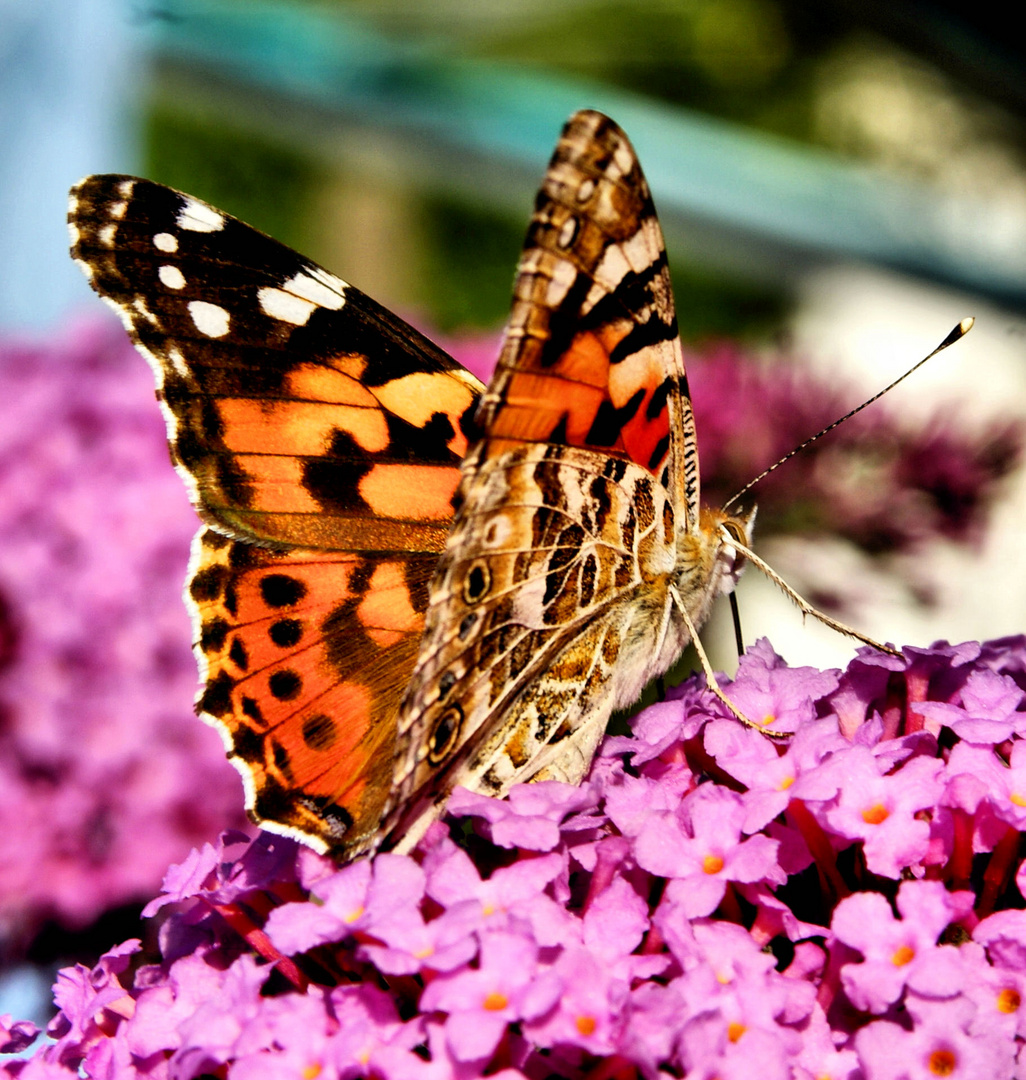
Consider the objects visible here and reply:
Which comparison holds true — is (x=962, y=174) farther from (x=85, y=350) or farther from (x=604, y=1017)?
(x=604, y=1017)

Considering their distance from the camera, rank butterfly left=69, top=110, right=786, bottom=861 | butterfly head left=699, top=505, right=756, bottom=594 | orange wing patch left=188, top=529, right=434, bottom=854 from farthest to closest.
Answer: butterfly head left=699, top=505, right=756, bottom=594
orange wing patch left=188, top=529, right=434, bottom=854
butterfly left=69, top=110, right=786, bottom=861

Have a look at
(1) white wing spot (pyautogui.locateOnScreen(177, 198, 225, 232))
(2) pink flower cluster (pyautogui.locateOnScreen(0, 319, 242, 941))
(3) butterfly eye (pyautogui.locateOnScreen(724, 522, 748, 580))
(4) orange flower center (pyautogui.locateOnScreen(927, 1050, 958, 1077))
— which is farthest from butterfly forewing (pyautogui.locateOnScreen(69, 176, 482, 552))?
(2) pink flower cluster (pyautogui.locateOnScreen(0, 319, 242, 941))

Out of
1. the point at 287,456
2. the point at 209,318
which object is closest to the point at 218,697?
the point at 287,456

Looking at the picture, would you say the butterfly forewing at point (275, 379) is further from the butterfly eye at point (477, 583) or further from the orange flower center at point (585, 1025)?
the orange flower center at point (585, 1025)

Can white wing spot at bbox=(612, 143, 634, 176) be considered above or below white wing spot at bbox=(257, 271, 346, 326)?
above

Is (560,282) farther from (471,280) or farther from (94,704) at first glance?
(471,280)

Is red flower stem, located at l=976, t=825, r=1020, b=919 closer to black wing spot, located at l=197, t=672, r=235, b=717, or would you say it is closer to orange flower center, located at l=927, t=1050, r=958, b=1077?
orange flower center, located at l=927, t=1050, r=958, b=1077

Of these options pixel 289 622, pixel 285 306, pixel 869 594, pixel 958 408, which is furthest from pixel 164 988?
pixel 958 408
